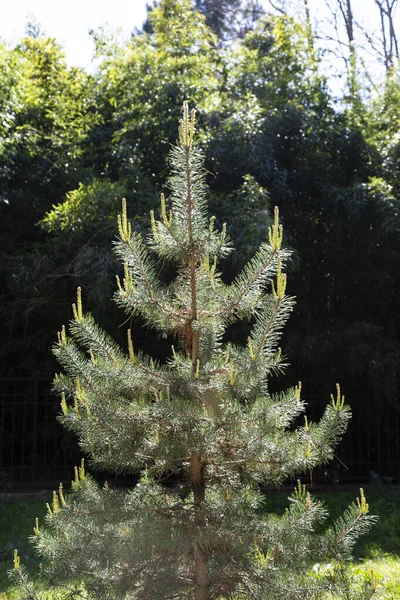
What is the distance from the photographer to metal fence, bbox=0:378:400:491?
948 centimetres

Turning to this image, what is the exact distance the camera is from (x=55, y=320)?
9.54 metres

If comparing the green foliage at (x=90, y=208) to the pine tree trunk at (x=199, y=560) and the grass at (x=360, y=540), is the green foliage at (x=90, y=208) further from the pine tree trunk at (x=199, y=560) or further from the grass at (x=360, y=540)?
the pine tree trunk at (x=199, y=560)

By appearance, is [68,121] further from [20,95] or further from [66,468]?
[66,468]

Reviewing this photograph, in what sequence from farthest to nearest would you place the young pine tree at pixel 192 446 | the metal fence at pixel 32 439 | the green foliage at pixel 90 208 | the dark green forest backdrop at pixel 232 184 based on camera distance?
the metal fence at pixel 32 439, the dark green forest backdrop at pixel 232 184, the green foliage at pixel 90 208, the young pine tree at pixel 192 446

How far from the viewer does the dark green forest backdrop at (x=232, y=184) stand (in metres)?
8.66

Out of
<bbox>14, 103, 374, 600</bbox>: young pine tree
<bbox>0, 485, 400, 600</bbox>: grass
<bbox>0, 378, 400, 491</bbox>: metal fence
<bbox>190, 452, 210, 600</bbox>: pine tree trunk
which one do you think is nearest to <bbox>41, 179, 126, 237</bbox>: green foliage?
<bbox>0, 378, 400, 491</bbox>: metal fence

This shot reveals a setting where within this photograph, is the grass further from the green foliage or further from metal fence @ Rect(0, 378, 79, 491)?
the green foliage

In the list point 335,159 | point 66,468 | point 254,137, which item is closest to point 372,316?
point 335,159

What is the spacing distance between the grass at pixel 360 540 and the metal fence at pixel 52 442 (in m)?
0.62

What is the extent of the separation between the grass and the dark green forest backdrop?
1300 mm

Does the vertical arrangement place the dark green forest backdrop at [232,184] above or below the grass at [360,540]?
above

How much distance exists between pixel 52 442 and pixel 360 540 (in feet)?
14.9

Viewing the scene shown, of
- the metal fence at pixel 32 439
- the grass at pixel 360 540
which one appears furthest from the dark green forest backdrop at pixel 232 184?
the grass at pixel 360 540

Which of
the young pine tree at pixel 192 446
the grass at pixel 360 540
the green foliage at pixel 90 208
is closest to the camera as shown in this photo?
the young pine tree at pixel 192 446
